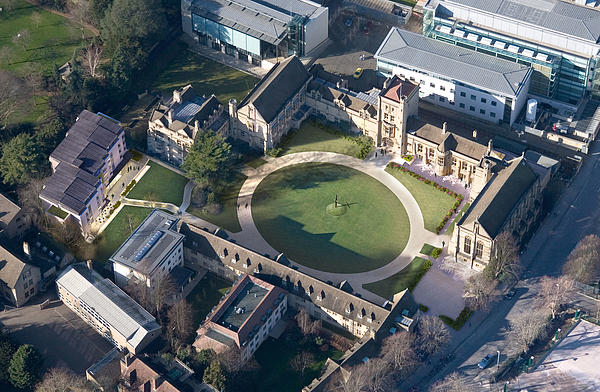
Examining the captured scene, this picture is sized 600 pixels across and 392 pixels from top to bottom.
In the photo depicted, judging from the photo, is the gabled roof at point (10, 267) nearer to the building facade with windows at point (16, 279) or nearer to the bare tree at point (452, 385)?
the building facade with windows at point (16, 279)

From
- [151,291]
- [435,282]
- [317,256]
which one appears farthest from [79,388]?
[435,282]

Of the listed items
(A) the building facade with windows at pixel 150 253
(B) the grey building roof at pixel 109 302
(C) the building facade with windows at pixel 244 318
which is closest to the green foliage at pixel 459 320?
(C) the building facade with windows at pixel 244 318

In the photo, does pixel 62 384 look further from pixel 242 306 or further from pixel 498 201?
pixel 498 201

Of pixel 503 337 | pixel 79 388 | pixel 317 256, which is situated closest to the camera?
pixel 79 388

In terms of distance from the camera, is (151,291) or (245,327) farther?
(151,291)

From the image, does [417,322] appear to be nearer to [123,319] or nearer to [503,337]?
[503,337]

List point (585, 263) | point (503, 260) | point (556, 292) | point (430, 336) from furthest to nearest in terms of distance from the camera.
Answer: point (503, 260) < point (585, 263) < point (556, 292) < point (430, 336)

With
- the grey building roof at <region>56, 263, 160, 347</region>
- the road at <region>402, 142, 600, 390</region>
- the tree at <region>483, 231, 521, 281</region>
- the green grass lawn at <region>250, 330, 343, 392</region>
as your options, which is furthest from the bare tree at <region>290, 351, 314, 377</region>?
the tree at <region>483, 231, 521, 281</region>

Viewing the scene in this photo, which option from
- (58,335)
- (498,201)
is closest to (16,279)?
(58,335)
